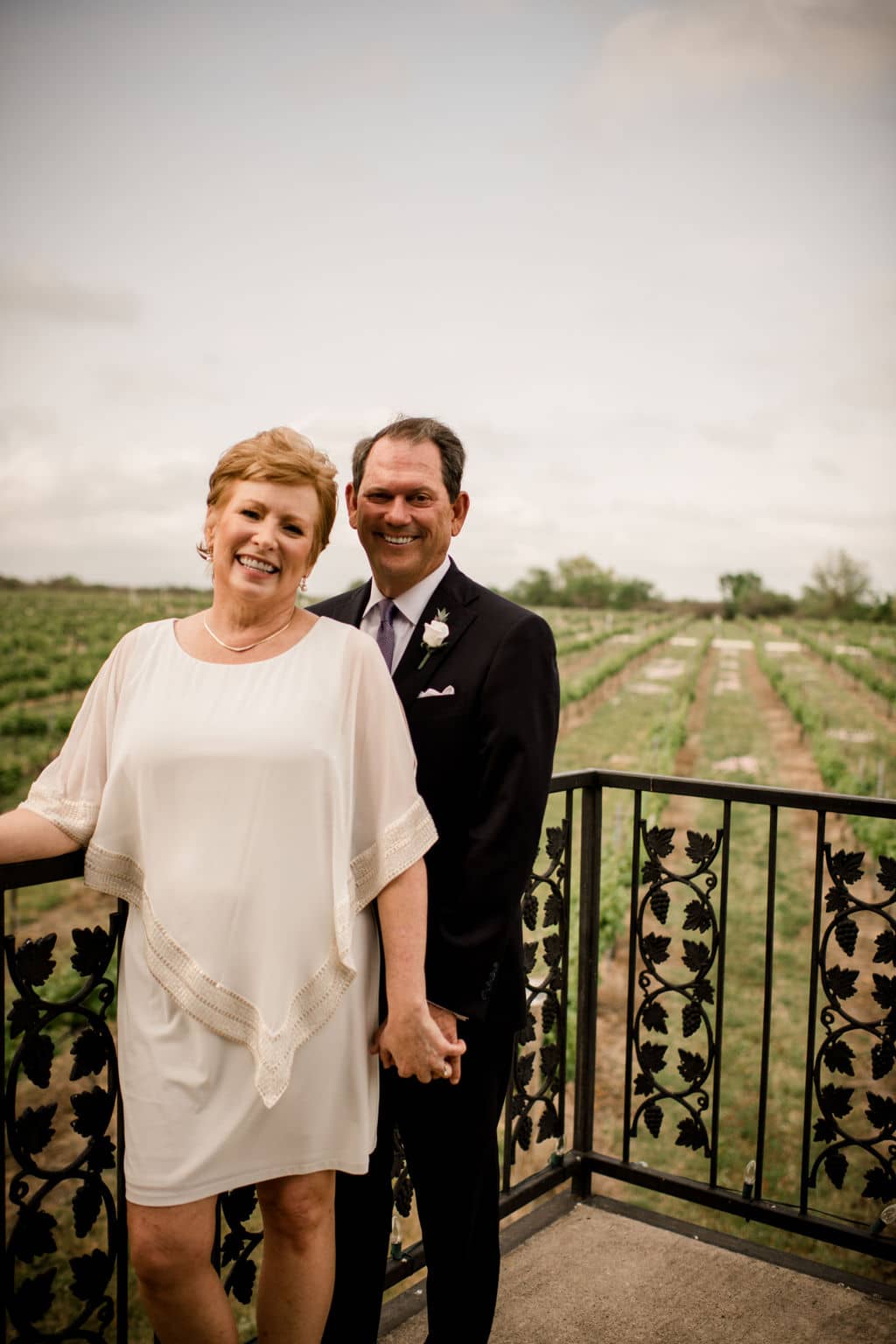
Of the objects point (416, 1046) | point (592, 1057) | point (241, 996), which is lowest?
point (592, 1057)

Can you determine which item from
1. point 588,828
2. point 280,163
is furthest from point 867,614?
point 588,828

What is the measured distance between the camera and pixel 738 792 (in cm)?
227

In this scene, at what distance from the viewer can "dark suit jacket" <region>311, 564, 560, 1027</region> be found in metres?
1.50

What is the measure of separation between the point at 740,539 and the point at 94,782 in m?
52.1

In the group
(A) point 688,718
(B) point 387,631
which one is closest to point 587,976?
(B) point 387,631

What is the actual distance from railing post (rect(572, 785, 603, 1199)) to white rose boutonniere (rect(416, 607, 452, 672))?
3.33 feet

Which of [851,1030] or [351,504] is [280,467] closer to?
[351,504]

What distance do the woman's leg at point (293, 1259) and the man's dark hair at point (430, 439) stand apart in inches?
42.6

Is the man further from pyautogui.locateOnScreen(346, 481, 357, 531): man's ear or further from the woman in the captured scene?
the woman

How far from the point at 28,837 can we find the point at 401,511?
2.47 ft

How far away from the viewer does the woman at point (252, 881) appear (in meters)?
1.25

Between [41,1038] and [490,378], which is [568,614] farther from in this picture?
[41,1038]

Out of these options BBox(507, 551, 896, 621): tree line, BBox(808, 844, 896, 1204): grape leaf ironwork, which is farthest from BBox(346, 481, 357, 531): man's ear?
BBox(507, 551, 896, 621): tree line

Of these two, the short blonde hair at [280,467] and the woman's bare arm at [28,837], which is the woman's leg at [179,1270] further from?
the short blonde hair at [280,467]
